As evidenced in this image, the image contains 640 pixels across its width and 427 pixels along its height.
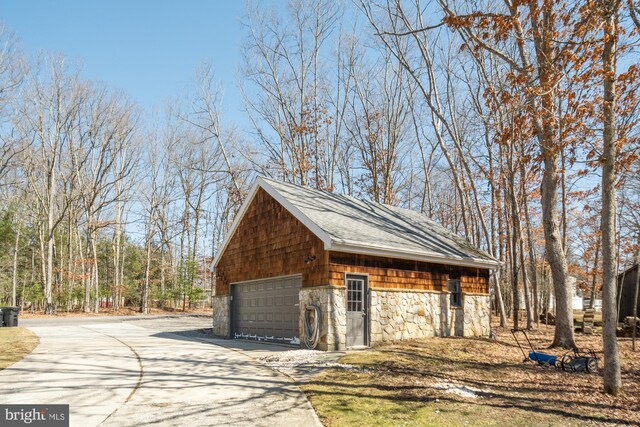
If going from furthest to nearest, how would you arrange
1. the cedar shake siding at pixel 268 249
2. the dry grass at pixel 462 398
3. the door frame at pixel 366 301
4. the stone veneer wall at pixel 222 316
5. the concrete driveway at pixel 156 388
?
the stone veneer wall at pixel 222 316, the cedar shake siding at pixel 268 249, the door frame at pixel 366 301, the dry grass at pixel 462 398, the concrete driveway at pixel 156 388

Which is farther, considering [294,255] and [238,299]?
[238,299]

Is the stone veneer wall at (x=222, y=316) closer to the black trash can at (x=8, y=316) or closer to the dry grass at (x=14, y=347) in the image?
the dry grass at (x=14, y=347)

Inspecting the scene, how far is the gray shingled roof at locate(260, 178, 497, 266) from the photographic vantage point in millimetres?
13273

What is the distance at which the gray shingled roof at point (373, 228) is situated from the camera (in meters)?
13.3

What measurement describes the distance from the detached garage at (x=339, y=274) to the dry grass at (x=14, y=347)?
631 centimetres

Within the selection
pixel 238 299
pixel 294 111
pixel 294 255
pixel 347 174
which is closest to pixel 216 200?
pixel 347 174

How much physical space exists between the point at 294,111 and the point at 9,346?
21.3 metres

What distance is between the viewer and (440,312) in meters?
15.3

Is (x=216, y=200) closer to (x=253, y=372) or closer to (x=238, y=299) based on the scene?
(x=238, y=299)

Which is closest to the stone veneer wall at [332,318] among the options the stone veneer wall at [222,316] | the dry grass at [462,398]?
the dry grass at [462,398]

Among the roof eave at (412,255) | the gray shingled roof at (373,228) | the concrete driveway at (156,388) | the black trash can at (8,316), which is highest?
the gray shingled roof at (373,228)

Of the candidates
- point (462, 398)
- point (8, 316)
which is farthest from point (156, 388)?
point (8, 316)

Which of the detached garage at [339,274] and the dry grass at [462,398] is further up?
the detached garage at [339,274]

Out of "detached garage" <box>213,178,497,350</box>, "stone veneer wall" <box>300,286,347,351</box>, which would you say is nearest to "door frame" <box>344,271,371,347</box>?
"detached garage" <box>213,178,497,350</box>
